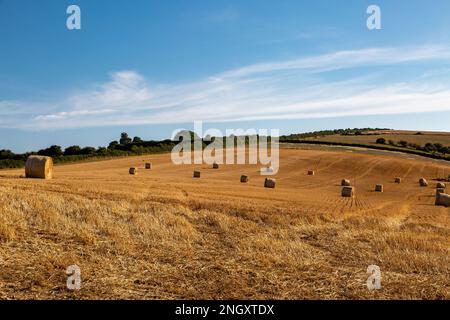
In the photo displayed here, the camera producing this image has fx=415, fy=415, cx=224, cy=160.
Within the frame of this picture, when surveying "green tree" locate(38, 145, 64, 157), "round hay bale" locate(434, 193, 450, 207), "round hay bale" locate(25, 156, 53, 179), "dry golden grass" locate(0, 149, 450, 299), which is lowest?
"round hay bale" locate(434, 193, 450, 207)

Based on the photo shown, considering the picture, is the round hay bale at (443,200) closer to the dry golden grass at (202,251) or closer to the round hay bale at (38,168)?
the dry golden grass at (202,251)

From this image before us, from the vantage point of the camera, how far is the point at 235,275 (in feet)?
26.0

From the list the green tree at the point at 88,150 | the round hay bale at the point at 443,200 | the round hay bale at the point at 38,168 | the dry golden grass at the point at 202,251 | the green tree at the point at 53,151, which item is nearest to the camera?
the dry golden grass at the point at 202,251

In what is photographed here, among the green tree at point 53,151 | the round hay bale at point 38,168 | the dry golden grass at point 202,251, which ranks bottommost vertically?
the dry golden grass at point 202,251

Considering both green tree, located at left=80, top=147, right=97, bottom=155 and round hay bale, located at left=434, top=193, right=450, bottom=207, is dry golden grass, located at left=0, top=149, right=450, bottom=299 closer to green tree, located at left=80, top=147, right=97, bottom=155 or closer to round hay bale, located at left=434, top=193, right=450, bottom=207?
round hay bale, located at left=434, top=193, right=450, bottom=207

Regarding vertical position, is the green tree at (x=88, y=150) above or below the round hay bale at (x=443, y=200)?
above

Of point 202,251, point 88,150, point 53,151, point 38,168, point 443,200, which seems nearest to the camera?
point 202,251

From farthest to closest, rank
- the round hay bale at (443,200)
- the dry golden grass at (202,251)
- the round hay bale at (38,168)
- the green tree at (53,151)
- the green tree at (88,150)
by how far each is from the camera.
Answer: the green tree at (88,150) → the green tree at (53,151) → the round hay bale at (443,200) → the round hay bale at (38,168) → the dry golden grass at (202,251)

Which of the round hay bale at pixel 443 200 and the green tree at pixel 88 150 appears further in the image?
the green tree at pixel 88 150

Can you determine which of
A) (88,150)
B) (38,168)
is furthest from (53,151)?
(38,168)

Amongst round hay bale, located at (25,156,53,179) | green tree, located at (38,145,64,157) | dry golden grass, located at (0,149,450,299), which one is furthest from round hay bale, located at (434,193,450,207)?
green tree, located at (38,145,64,157)

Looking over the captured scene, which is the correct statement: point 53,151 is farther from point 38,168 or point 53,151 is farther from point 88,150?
point 38,168

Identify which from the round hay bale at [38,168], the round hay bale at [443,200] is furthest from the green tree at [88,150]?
the round hay bale at [443,200]
